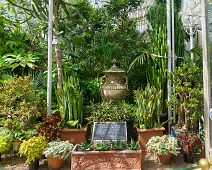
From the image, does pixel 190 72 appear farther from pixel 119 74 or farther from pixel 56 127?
pixel 56 127

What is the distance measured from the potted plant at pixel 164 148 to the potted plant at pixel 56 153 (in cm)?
131

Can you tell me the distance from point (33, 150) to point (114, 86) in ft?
7.04

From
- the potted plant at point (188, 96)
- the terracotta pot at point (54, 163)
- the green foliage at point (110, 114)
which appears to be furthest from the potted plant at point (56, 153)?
the potted plant at point (188, 96)

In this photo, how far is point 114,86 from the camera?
177 inches

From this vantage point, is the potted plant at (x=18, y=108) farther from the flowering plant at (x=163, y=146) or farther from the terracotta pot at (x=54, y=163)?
the flowering plant at (x=163, y=146)

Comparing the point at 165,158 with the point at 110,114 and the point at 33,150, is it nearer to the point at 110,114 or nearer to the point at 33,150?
the point at 110,114

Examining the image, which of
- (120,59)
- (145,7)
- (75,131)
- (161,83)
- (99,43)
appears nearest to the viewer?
(75,131)

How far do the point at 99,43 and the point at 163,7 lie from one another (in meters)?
1.92

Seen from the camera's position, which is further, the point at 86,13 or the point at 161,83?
the point at 86,13

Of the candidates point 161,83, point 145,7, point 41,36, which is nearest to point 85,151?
point 161,83

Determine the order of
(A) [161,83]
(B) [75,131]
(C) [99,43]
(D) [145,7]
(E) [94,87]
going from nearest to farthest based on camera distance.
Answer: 1. (B) [75,131]
2. (A) [161,83]
3. (E) [94,87]
4. (C) [99,43]
5. (D) [145,7]

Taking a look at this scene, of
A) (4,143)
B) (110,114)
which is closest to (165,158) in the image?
(110,114)

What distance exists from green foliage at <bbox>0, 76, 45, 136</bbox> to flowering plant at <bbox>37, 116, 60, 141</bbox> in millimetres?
259

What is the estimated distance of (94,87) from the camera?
16.3 feet
